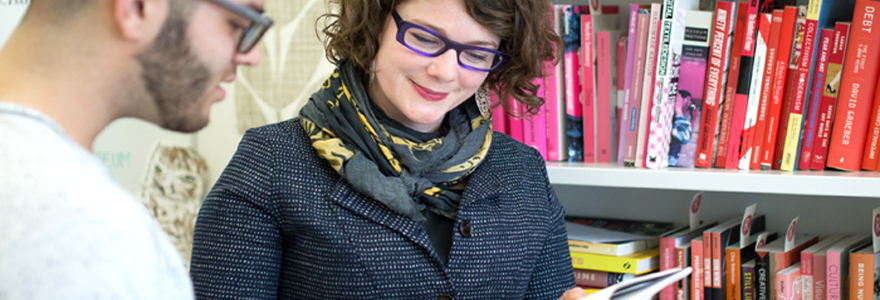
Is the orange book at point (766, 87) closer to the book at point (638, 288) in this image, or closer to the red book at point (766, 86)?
the red book at point (766, 86)

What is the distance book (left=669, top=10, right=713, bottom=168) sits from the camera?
4.15 ft

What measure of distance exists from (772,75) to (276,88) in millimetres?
1161

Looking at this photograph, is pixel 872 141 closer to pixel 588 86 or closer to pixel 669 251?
pixel 669 251

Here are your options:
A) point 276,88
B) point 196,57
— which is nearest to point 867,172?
point 196,57

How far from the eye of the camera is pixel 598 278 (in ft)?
4.67

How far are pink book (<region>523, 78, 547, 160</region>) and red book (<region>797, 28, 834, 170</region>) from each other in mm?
510

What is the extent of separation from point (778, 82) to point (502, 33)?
1.83 ft

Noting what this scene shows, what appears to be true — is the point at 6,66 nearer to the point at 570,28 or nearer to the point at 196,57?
the point at 196,57

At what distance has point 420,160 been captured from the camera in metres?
1.12

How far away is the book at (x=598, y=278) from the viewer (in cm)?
140

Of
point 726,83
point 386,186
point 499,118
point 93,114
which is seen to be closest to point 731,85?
point 726,83

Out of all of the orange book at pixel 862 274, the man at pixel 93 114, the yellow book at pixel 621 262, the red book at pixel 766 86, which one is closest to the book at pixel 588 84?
the yellow book at pixel 621 262

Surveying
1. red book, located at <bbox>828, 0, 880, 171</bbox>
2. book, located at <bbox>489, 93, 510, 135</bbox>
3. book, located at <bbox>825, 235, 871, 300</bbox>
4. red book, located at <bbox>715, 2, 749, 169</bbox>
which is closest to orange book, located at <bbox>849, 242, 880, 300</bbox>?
book, located at <bbox>825, 235, 871, 300</bbox>

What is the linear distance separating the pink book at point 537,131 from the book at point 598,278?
10.8 inches
